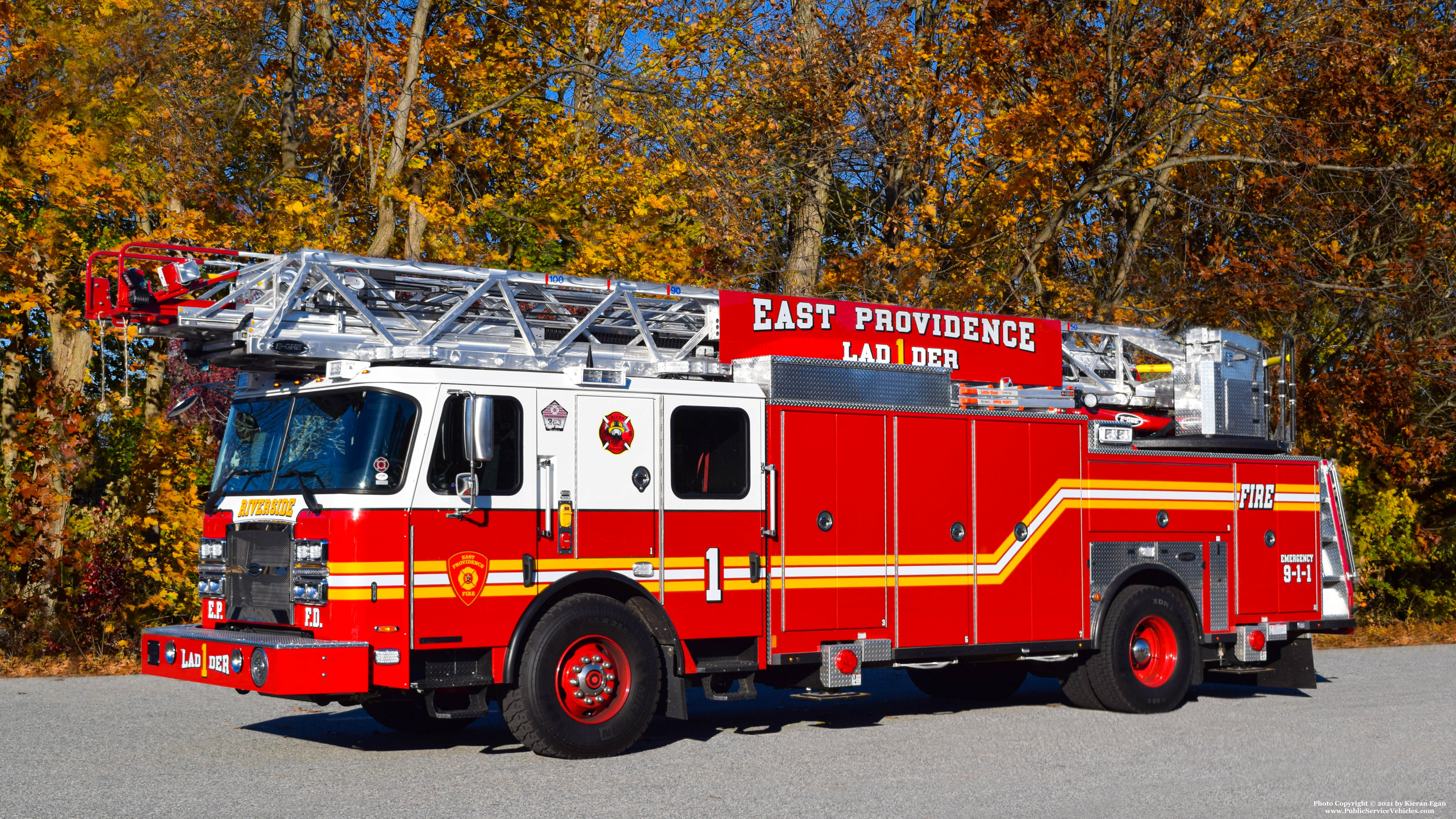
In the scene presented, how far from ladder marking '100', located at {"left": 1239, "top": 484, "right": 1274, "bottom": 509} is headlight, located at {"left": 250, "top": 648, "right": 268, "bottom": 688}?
27.5 ft

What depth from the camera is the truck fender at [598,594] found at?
29.7ft

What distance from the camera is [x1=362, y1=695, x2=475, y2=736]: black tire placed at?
1080 cm

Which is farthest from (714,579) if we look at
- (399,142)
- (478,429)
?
(399,142)

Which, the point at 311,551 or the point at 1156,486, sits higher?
the point at 1156,486

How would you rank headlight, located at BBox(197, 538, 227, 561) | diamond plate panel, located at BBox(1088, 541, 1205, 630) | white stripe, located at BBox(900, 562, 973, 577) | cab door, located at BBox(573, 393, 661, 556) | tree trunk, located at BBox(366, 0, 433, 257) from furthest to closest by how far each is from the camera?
tree trunk, located at BBox(366, 0, 433, 257), diamond plate panel, located at BBox(1088, 541, 1205, 630), white stripe, located at BBox(900, 562, 973, 577), headlight, located at BBox(197, 538, 227, 561), cab door, located at BBox(573, 393, 661, 556)

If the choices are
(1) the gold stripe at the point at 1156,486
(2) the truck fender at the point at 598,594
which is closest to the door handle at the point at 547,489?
(2) the truck fender at the point at 598,594

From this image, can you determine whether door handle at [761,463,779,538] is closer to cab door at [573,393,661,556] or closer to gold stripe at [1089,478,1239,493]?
cab door at [573,393,661,556]

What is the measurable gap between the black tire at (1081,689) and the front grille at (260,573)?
6508 mm

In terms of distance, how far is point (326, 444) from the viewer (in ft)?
29.7

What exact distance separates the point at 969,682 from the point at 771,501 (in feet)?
13.8

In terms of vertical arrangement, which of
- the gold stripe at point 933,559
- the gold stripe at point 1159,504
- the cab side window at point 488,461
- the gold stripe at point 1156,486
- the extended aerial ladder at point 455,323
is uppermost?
the extended aerial ladder at point 455,323

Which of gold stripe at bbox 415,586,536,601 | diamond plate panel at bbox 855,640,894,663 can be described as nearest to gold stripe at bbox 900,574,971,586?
diamond plate panel at bbox 855,640,894,663

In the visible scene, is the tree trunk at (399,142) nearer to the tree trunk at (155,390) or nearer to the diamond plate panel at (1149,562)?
the tree trunk at (155,390)

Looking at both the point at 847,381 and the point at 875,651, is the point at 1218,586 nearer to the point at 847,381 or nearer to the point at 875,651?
the point at 875,651
